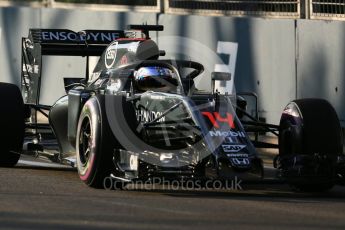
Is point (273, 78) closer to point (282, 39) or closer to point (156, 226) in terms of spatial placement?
point (282, 39)

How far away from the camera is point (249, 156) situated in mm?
9352

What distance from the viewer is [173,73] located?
419 inches

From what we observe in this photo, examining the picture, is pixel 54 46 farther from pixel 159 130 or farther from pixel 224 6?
pixel 224 6

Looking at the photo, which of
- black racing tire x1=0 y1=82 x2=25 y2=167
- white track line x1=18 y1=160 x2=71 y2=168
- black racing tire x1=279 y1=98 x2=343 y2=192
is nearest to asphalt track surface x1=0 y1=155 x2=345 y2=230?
black racing tire x1=279 y1=98 x2=343 y2=192

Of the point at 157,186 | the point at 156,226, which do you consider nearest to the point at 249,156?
the point at 157,186

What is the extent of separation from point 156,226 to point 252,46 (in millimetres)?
8156

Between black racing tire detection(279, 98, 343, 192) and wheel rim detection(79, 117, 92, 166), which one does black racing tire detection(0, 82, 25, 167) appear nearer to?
wheel rim detection(79, 117, 92, 166)

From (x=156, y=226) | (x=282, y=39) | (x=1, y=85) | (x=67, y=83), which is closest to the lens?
(x=156, y=226)

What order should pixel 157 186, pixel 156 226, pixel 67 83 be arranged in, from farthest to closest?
pixel 67 83
pixel 157 186
pixel 156 226

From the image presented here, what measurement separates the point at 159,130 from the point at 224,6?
7.18 meters

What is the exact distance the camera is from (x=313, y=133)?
10133mm

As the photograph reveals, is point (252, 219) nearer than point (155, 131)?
Yes

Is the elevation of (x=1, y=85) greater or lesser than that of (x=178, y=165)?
greater

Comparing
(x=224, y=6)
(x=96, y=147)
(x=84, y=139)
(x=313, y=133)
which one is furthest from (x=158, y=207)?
(x=224, y=6)
